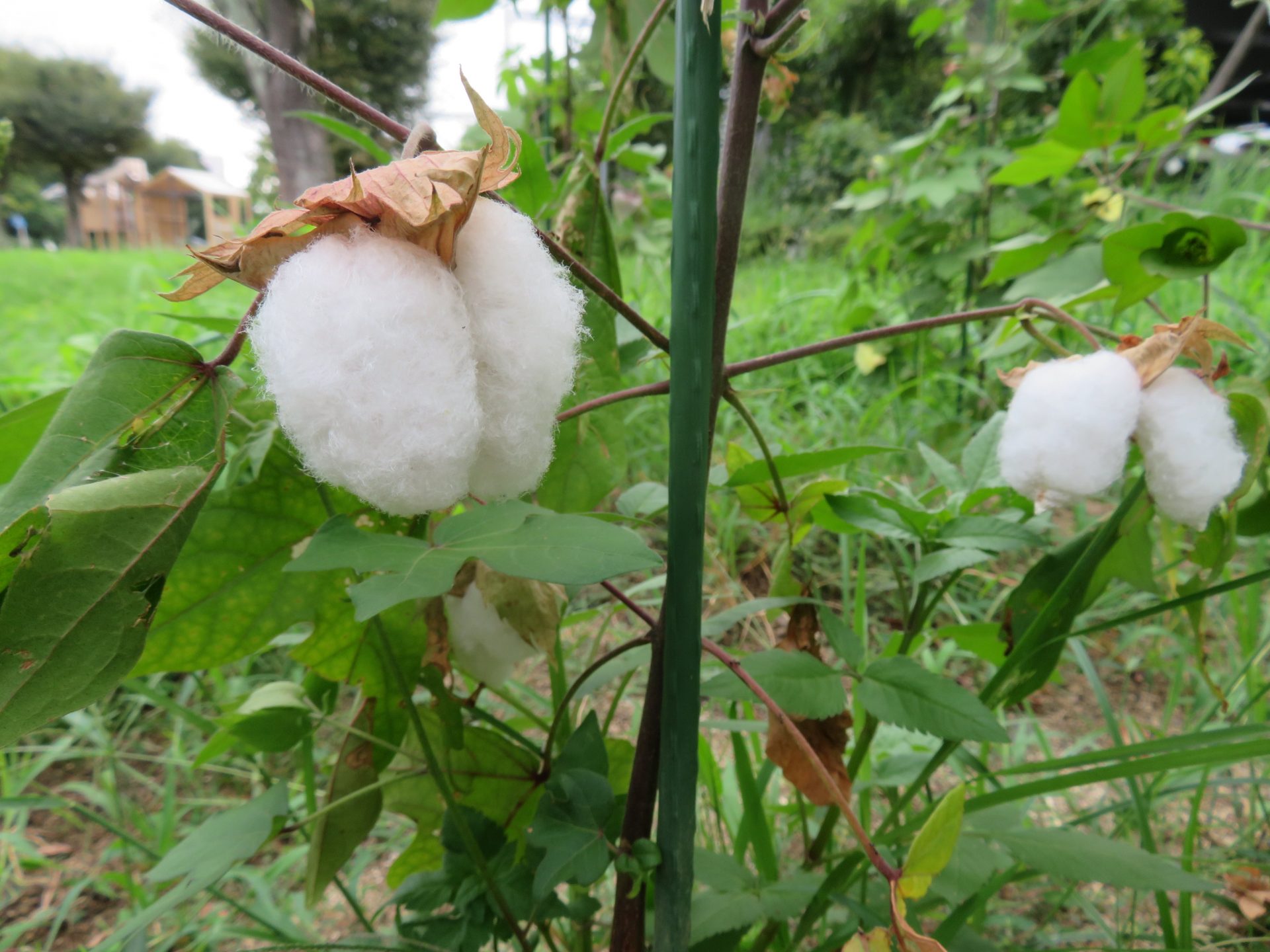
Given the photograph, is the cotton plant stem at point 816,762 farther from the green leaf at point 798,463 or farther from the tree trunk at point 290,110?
the tree trunk at point 290,110

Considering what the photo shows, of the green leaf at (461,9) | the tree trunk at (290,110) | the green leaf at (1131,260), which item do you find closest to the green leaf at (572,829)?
the green leaf at (1131,260)

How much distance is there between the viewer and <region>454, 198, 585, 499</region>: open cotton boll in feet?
1.04

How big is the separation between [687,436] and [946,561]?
0.87ft

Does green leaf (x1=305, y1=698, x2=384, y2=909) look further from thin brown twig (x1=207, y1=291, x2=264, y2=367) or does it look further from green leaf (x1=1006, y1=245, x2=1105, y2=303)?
green leaf (x1=1006, y1=245, x2=1105, y2=303)

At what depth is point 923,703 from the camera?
45cm

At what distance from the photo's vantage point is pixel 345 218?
0.98ft

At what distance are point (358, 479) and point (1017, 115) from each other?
4.07m

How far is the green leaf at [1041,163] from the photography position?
2.66 feet

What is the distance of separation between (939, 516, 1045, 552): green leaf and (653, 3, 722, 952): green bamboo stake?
0.24 m

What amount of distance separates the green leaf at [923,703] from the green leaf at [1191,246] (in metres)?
0.31

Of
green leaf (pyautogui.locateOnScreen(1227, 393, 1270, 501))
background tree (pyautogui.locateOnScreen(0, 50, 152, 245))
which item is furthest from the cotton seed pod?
background tree (pyautogui.locateOnScreen(0, 50, 152, 245))

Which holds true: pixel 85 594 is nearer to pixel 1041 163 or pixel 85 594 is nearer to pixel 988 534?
pixel 988 534

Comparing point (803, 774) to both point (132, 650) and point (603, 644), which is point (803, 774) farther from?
point (603, 644)

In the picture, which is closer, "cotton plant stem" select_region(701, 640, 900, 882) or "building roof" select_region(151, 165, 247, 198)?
"cotton plant stem" select_region(701, 640, 900, 882)
